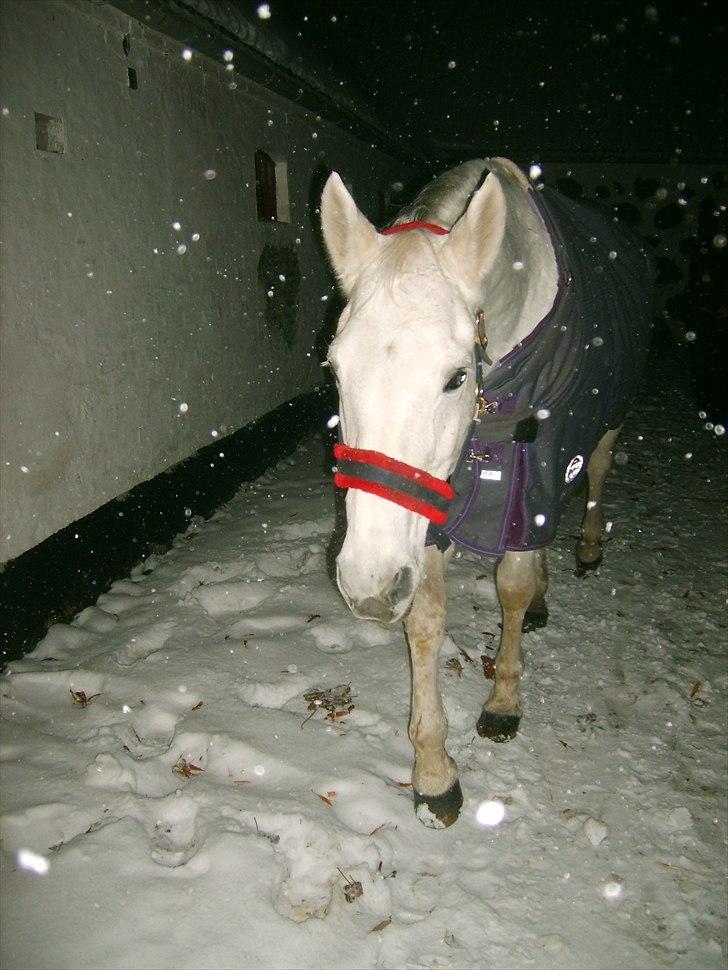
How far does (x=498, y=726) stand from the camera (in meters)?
2.43

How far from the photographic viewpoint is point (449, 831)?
79.6 inches

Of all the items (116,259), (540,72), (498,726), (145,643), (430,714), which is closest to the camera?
(430,714)

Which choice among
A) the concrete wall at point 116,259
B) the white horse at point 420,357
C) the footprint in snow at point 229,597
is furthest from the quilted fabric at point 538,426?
the concrete wall at point 116,259

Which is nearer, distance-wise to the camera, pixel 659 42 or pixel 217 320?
pixel 217 320

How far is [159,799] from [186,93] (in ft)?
13.9

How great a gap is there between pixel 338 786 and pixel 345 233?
74.6 inches

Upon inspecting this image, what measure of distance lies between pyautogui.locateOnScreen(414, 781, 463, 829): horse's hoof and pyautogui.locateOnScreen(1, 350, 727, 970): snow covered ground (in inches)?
1.7

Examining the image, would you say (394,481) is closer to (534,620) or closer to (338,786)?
(338,786)

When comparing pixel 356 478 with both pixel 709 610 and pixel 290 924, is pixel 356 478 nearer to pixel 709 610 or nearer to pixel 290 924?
pixel 290 924

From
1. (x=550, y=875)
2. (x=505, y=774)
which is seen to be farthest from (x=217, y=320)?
(x=550, y=875)

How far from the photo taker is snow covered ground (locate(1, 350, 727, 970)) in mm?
1661

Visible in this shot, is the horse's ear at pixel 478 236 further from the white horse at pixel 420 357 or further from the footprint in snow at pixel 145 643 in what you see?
the footprint in snow at pixel 145 643

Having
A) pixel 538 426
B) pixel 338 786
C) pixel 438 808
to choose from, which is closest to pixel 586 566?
pixel 538 426

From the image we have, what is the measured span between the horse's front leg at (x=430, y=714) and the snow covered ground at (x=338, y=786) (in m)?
0.09
